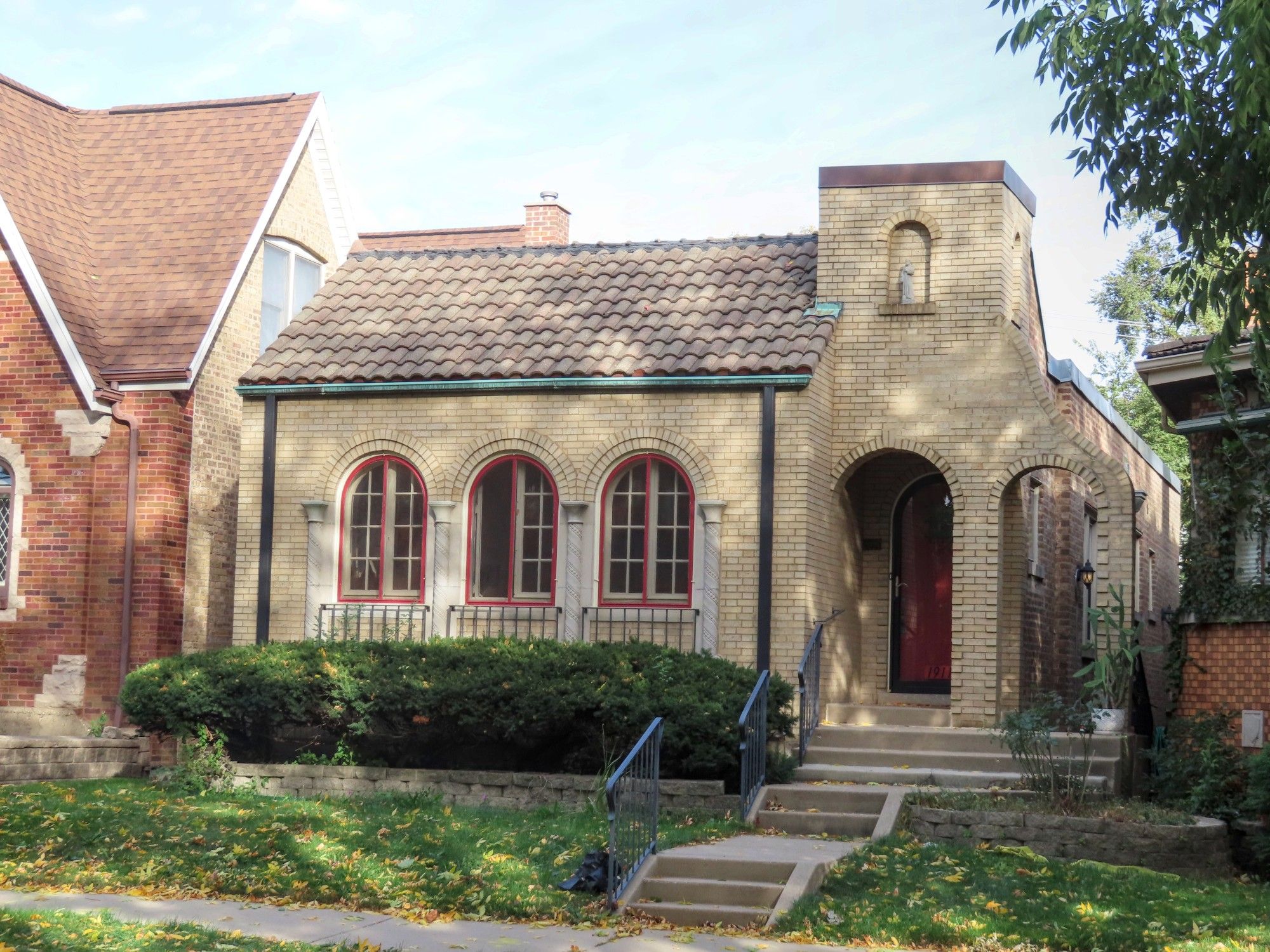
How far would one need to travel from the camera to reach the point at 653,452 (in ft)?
57.1

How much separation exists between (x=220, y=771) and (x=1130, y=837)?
8549 millimetres

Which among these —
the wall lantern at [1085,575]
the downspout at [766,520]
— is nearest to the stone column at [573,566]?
the downspout at [766,520]

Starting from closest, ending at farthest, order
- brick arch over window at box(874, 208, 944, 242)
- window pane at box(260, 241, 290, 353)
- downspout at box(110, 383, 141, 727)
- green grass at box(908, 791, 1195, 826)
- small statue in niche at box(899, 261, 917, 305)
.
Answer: green grass at box(908, 791, 1195, 826), brick arch over window at box(874, 208, 944, 242), small statue in niche at box(899, 261, 917, 305), downspout at box(110, 383, 141, 727), window pane at box(260, 241, 290, 353)

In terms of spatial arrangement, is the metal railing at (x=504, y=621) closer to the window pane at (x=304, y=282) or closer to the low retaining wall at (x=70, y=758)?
the low retaining wall at (x=70, y=758)

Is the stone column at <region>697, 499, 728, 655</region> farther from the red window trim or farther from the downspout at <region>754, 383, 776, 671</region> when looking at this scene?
the red window trim

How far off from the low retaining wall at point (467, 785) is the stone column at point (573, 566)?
98.2 inches

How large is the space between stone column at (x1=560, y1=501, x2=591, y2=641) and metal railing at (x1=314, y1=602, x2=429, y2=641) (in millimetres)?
1642

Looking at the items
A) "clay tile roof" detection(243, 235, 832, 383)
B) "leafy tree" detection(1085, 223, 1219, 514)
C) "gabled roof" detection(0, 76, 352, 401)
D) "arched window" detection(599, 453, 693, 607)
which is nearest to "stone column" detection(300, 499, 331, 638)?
"clay tile roof" detection(243, 235, 832, 383)

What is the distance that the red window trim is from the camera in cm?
1764

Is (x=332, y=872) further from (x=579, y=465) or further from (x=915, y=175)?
(x=915, y=175)

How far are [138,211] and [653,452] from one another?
30.2 feet

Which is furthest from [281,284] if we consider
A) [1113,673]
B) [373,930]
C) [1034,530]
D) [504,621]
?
[373,930]

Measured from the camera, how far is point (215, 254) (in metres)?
20.9

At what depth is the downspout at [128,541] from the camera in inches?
752
